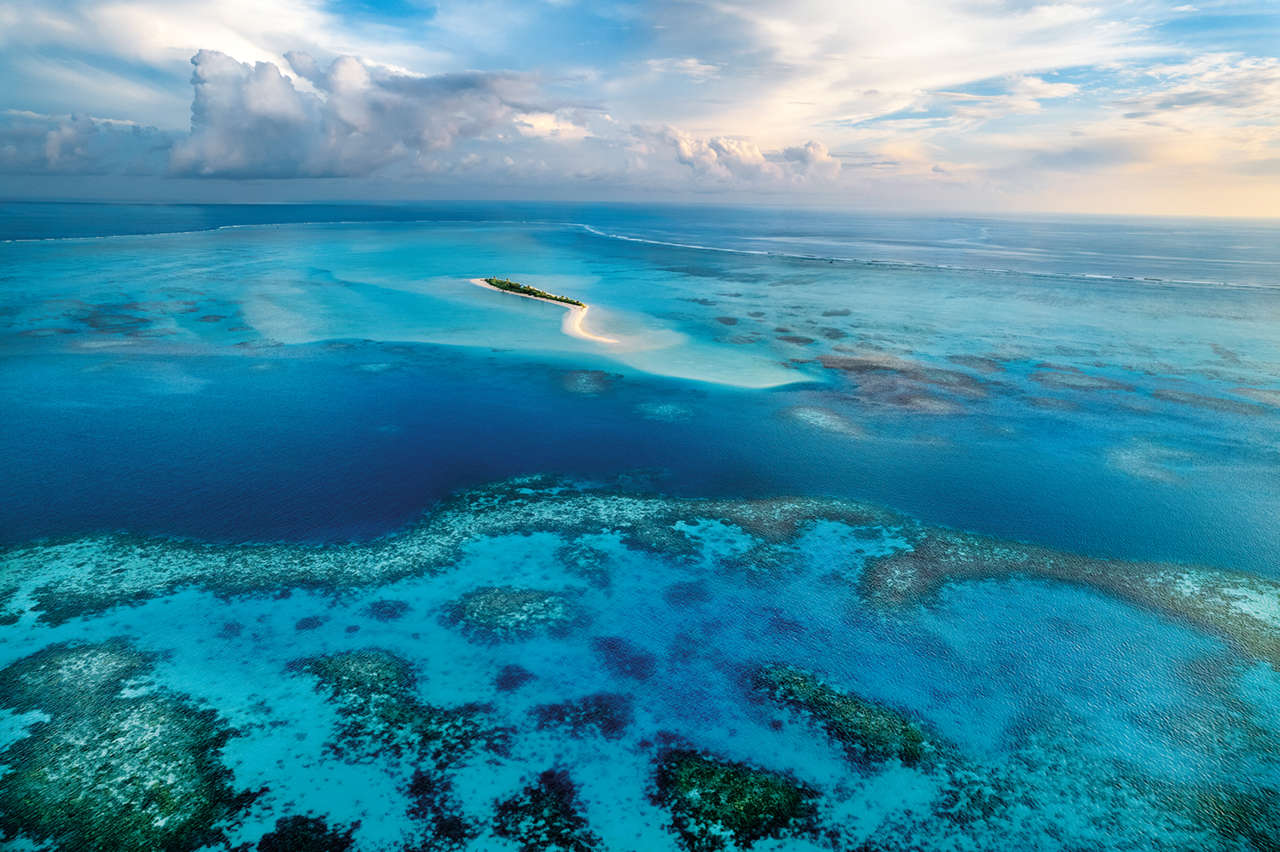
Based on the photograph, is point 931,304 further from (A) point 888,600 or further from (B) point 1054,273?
(A) point 888,600

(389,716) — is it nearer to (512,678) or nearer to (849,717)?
(512,678)

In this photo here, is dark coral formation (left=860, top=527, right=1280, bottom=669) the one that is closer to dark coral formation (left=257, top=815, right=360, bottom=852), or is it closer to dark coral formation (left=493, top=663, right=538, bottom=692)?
dark coral formation (left=493, top=663, right=538, bottom=692)

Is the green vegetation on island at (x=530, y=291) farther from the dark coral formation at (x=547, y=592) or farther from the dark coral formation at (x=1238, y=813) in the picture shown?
the dark coral formation at (x=1238, y=813)

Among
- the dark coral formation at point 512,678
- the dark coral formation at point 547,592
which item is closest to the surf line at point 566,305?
the dark coral formation at point 547,592

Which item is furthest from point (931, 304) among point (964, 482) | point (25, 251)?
point (25, 251)

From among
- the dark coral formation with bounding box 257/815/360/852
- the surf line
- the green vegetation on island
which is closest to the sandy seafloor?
the dark coral formation with bounding box 257/815/360/852

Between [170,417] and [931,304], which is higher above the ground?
[931,304]

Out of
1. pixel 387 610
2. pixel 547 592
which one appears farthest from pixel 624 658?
pixel 387 610
